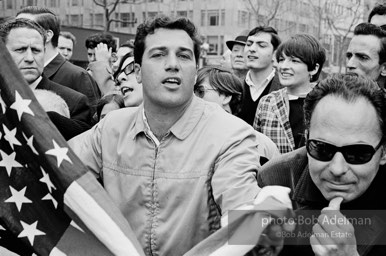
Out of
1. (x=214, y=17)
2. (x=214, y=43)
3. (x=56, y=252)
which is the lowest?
(x=214, y=43)

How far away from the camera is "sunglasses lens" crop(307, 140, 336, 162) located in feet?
7.38

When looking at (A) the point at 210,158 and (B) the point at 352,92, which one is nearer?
(B) the point at 352,92

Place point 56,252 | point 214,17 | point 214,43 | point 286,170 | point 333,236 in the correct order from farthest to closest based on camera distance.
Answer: point 214,43, point 214,17, point 56,252, point 286,170, point 333,236

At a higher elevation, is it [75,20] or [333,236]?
[333,236]

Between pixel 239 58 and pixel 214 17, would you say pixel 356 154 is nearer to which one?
pixel 239 58

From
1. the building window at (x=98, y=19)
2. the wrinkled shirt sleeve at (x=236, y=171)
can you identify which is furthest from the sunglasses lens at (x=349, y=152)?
the building window at (x=98, y=19)

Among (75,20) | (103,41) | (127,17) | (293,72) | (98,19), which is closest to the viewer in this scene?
(293,72)

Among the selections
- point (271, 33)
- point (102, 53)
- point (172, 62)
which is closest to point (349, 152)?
point (172, 62)

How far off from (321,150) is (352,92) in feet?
0.82

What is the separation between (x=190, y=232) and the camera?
2.62 metres

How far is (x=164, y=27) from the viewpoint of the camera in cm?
294

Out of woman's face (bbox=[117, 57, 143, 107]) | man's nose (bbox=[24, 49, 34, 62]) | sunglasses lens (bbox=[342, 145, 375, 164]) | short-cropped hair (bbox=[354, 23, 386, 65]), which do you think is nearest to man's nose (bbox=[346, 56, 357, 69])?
short-cropped hair (bbox=[354, 23, 386, 65])

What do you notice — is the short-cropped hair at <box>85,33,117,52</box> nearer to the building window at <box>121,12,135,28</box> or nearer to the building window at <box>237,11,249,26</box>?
the building window at <box>237,11,249,26</box>

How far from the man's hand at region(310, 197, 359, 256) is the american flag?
730mm
